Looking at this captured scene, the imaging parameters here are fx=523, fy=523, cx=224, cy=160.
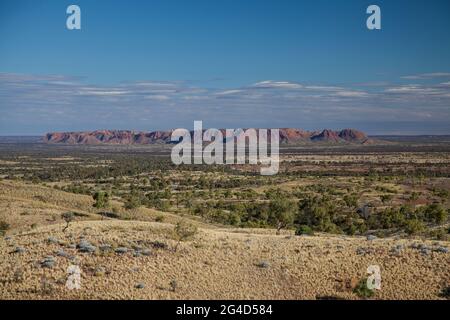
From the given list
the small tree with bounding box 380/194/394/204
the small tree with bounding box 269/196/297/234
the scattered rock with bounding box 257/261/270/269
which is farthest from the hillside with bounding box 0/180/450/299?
the small tree with bounding box 380/194/394/204

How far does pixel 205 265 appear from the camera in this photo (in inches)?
986

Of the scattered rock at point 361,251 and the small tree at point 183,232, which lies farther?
the small tree at point 183,232

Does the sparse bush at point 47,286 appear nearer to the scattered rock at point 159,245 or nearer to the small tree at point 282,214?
the scattered rock at point 159,245

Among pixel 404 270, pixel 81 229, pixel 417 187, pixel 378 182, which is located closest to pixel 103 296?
pixel 81 229

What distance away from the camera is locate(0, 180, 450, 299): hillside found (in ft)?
71.3

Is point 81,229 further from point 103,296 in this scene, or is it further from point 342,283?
point 342,283

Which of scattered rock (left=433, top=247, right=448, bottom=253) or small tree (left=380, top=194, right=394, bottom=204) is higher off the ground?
scattered rock (left=433, top=247, right=448, bottom=253)

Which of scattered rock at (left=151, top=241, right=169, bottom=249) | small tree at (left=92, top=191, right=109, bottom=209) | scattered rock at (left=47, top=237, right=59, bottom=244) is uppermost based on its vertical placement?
scattered rock at (left=47, top=237, right=59, bottom=244)

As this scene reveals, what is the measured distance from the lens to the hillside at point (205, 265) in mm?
21734

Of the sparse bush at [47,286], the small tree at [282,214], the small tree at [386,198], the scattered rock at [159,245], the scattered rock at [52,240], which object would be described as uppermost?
the scattered rock at [52,240]

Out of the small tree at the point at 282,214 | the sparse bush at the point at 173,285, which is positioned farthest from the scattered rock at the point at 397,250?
the small tree at the point at 282,214

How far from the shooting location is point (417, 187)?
93562 millimetres

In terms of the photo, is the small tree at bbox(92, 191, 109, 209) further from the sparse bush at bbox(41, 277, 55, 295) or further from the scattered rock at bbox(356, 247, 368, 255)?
the scattered rock at bbox(356, 247, 368, 255)
